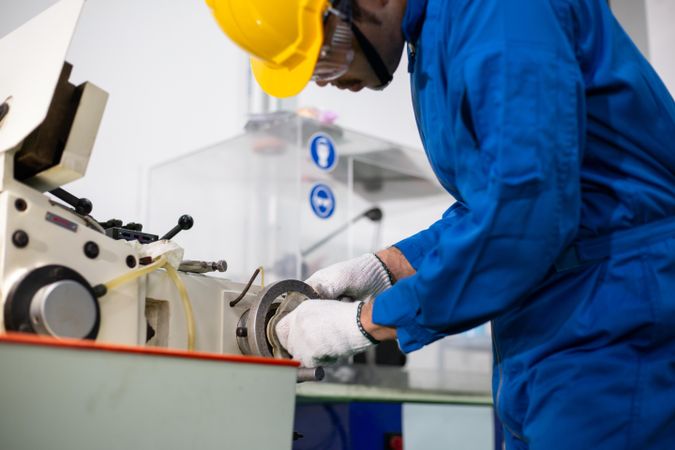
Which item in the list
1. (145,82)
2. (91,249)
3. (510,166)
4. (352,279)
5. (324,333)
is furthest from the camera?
(145,82)

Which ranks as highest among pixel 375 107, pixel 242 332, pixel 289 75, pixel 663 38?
pixel 663 38

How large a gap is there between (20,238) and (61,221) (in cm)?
6

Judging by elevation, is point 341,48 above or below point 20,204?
above

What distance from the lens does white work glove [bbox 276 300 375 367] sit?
97 centimetres

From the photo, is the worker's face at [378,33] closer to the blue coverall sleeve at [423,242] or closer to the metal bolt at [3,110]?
the blue coverall sleeve at [423,242]

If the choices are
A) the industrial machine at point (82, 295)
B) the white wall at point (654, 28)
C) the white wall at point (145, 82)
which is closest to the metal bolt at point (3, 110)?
the industrial machine at point (82, 295)

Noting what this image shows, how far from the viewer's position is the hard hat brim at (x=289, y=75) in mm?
Result: 998

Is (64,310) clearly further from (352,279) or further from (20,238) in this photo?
(352,279)

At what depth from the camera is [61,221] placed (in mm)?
838

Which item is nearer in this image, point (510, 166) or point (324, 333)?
point (510, 166)

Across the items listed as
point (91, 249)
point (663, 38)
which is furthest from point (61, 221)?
point (663, 38)

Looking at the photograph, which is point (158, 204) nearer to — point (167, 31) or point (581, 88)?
point (167, 31)

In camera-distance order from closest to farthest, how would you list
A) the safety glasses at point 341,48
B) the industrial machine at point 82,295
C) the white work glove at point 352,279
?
the industrial machine at point 82,295, the safety glasses at point 341,48, the white work glove at point 352,279

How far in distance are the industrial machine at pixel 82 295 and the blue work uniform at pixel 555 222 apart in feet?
0.74
